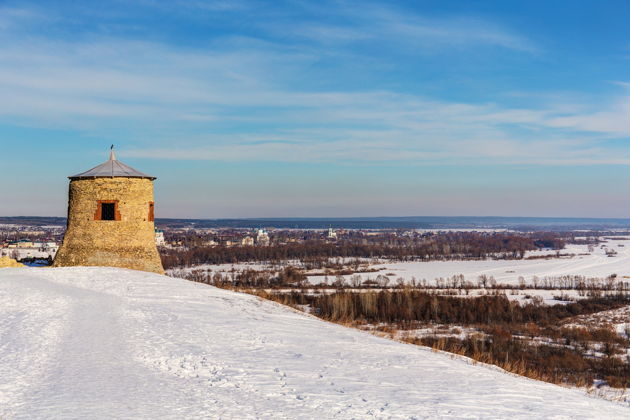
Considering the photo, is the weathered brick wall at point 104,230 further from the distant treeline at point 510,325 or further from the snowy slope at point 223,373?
the snowy slope at point 223,373

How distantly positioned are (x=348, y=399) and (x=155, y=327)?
4.39 meters

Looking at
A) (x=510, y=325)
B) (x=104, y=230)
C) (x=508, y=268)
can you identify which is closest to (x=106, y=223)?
(x=104, y=230)

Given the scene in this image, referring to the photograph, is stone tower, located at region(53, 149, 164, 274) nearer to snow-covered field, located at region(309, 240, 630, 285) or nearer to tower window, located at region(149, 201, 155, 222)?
tower window, located at region(149, 201, 155, 222)

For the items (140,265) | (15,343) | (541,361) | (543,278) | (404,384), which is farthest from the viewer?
(543,278)

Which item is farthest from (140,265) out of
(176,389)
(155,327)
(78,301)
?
(176,389)

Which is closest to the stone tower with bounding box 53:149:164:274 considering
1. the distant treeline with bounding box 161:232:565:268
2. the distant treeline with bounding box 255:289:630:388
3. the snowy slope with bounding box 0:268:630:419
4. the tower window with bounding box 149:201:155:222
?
the tower window with bounding box 149:201:155:222

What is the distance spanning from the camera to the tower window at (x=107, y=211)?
57.1 ft

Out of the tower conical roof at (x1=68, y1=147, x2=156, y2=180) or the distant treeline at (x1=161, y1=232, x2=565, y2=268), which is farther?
the distant treeline at (x1=161, y1=232, x2=565, y2=268)

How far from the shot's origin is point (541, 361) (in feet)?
70.9

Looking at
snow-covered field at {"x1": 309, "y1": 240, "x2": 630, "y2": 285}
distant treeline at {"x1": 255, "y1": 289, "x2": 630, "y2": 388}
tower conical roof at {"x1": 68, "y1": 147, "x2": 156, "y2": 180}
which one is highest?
tower conical roof at {"x1": 68, "y1": 147, "x2": 156, "y2": 180}

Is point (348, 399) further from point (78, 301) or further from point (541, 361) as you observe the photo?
point (541, 361)

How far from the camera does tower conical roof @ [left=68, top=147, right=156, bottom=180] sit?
17609 mm

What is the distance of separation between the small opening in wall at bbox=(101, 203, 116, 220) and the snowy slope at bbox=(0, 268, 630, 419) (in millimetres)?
6651

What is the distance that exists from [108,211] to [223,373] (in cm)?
1239
